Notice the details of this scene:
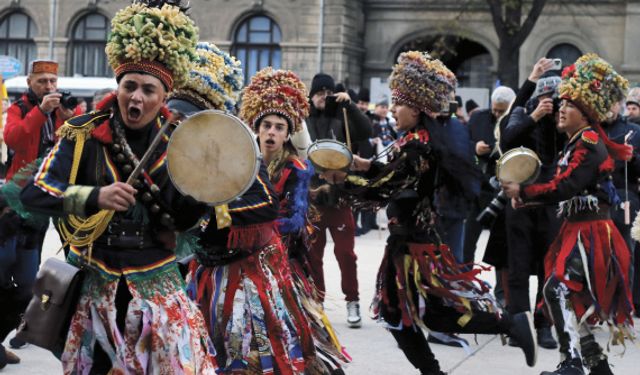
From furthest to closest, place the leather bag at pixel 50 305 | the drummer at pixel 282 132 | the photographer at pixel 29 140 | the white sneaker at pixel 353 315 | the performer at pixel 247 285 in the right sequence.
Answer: the white sneaker at pixel 353 315 → the photographer at pixel 29 140 → the drummer at pixel 282 132 → the performer at pixel 247 285 → the leather bag at pixel 50 305

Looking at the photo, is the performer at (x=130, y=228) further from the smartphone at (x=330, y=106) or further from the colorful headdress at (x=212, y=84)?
the smartphone at (x=330, y=106)

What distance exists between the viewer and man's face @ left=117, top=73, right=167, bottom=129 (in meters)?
4.16

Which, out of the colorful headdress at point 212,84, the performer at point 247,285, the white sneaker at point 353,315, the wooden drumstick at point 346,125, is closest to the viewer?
the performer at point 247,285

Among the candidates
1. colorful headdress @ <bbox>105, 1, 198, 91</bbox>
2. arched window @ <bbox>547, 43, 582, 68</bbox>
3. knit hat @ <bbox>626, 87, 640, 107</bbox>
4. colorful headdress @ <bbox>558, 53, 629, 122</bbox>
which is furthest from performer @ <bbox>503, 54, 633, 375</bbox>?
arched window @ <bbox>547, 43, 582, 68</bbox>

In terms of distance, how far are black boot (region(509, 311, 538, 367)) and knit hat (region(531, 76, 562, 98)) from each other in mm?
1822

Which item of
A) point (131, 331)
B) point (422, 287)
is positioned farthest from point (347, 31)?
point (131, 331)

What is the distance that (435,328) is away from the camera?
20.9ft

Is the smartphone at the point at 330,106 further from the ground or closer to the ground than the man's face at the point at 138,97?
further from the ground

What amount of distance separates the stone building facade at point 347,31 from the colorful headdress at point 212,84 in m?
24.8

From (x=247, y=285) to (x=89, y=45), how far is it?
3050 cm

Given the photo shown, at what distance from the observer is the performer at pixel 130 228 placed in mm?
4102

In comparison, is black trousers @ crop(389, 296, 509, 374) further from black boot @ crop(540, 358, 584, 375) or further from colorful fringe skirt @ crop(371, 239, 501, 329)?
black boot @ crop(540, 358, 584, 375)

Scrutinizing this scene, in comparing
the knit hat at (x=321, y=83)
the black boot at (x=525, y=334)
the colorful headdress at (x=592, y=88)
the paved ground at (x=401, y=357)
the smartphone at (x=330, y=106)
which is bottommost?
the paved ground at (x=401, y=357)

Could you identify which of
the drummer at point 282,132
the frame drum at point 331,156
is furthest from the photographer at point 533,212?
the drummer at point 282,132
